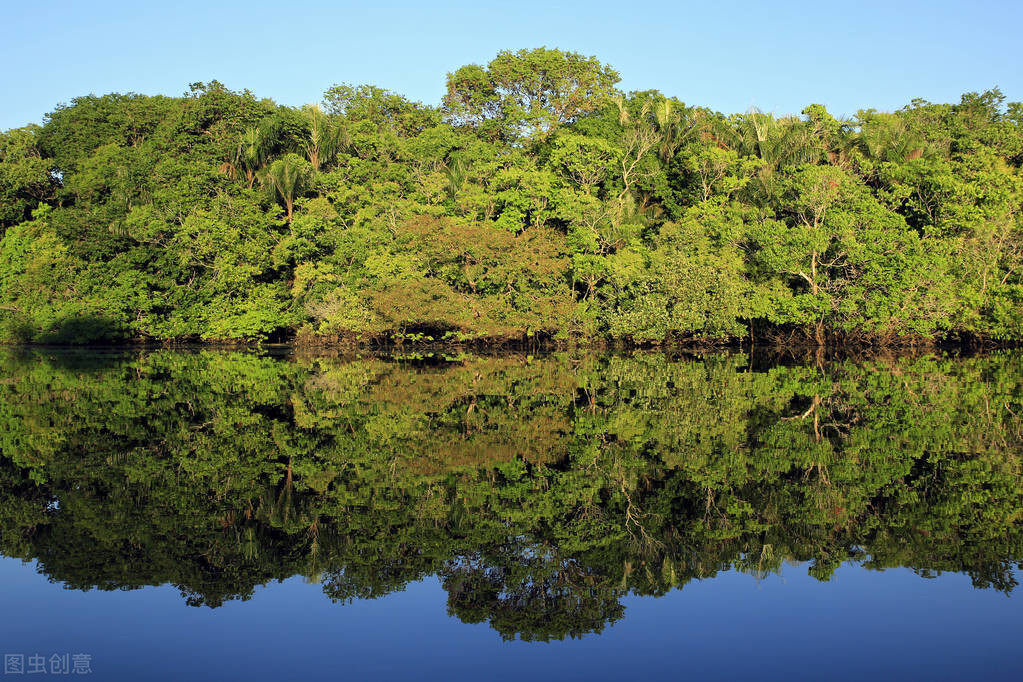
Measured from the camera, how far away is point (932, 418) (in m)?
15.2

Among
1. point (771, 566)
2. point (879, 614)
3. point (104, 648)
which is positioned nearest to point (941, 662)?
point (879, 614)

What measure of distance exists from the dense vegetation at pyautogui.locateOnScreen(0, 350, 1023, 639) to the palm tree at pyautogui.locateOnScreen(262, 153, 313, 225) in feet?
73.7

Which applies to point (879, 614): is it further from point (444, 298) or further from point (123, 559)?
point (444, 298)

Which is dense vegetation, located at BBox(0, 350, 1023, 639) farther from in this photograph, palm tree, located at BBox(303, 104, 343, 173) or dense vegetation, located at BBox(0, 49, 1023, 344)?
palm tree, located at BBox(303, 104, 343, 173)

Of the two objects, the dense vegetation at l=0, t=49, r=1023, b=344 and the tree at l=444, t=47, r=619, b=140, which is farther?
the tree at l=444, t=47, r=619, b=140

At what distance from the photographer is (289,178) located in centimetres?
4091

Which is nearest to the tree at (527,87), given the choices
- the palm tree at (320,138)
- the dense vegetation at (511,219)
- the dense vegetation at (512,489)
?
the dense vegetation at (511,219)

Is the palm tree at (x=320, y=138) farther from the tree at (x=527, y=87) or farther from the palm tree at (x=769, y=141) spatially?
the palm tree at (x=769, y=141)

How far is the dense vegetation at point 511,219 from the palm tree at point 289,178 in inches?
6.1

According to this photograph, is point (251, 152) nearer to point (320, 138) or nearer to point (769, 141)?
point (320, 138)

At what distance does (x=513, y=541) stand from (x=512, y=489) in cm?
222

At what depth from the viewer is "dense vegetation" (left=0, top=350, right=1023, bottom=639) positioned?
7.33m

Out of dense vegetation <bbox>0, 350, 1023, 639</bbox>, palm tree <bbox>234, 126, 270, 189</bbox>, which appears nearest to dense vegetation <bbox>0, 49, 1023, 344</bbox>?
palm tree <bbox>234, 126, 270, 189</bbox>

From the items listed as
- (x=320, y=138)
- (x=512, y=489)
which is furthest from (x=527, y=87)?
(x=512, y=489)
